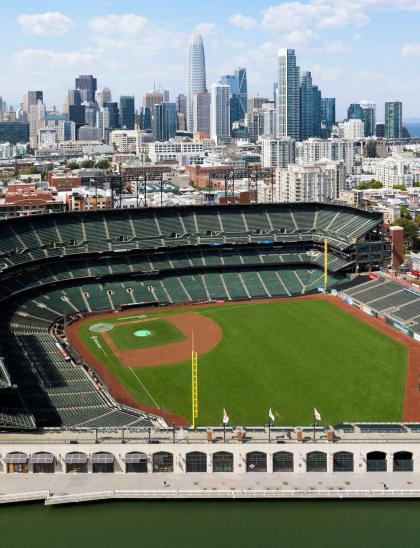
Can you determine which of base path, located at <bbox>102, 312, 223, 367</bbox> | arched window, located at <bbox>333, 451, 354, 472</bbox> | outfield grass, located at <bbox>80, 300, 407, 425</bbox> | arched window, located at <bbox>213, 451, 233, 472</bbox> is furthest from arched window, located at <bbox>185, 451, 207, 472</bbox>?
base path, located at <bbox>102, 312, 223, 367</bbox>

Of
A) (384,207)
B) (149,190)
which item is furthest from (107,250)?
(149,190)

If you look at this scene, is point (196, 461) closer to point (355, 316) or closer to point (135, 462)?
point (135, 462)

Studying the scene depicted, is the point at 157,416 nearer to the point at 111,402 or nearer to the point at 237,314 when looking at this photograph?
the point at 111,402

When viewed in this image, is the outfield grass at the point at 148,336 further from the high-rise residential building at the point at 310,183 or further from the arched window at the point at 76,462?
the high-rise residential building at the point at 310,183

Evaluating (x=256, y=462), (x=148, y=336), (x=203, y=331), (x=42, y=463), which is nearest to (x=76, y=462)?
(x=42, y=463)

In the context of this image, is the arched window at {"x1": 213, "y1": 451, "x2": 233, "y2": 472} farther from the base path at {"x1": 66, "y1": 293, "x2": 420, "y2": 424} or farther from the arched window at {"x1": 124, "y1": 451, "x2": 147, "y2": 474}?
the base path at {"x1": 66, "y1": 293, "x2": 420, "y2": 424}

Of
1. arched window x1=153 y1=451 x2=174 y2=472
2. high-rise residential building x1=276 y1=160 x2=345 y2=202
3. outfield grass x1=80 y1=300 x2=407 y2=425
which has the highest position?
high-rise residential building x1=276 y1=160 x2=345 y2=202
